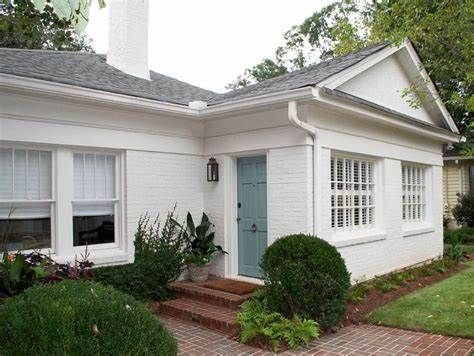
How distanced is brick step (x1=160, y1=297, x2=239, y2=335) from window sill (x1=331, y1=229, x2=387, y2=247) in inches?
93.1

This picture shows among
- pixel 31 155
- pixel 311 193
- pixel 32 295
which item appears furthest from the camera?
pixel 311 193

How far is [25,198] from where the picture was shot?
262 inches

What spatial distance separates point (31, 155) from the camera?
674 cm

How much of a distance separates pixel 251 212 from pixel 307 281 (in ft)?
8.46

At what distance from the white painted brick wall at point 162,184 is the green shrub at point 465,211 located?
12.6 meters

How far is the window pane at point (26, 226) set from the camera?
21.4 feet

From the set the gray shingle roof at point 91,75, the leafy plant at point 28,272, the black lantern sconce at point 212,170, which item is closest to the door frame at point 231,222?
the black lantern sconce at point 212,170

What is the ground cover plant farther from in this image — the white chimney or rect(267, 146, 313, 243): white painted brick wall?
the white chimney

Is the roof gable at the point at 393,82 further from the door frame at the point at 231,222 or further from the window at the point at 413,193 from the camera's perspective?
the door frame at the point at 231,222

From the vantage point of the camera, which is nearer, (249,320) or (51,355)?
(51,355)

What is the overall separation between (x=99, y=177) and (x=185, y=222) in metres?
1.88

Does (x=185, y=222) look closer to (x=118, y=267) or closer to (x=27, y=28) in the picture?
(x=118, y=267)

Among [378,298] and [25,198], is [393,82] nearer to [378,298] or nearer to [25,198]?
[378,298]

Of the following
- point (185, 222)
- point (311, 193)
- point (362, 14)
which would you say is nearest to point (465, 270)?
point (311, 193)
